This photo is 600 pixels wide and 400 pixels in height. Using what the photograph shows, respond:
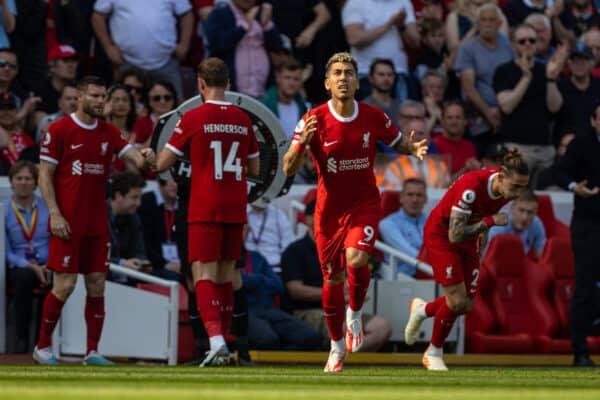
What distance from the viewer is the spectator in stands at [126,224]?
1391cm

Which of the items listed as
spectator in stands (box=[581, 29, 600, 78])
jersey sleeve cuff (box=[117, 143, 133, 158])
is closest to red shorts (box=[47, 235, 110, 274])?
jersey sleeve cuff (box=[117, 143, 133, 158])

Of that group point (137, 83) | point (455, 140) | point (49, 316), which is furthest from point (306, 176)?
point (49, 316)

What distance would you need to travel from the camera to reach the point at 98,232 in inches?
484

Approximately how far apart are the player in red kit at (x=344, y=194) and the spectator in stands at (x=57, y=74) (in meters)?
6.00

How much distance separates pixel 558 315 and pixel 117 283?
492 cm

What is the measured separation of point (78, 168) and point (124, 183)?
175cm

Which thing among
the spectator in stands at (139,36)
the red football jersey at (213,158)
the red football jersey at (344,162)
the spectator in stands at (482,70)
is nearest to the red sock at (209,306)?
the red football jersey at (213,158)

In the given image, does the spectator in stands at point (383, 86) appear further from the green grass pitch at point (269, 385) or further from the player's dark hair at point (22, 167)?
the green grass pitch at point (269, 385)

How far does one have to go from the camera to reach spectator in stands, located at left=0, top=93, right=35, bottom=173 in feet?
49.2

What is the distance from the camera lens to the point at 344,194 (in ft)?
35.5

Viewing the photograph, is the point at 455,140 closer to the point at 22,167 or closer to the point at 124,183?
the point at 124,183

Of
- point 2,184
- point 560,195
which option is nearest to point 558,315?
point 560,195

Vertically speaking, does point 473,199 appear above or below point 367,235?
above

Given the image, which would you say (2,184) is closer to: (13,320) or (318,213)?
(13,320)
